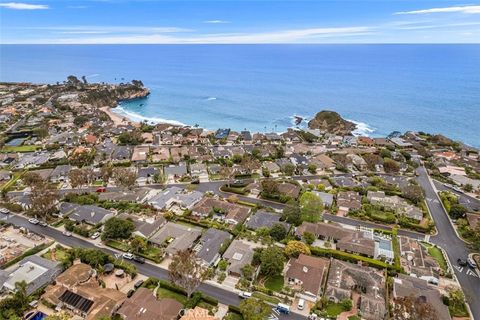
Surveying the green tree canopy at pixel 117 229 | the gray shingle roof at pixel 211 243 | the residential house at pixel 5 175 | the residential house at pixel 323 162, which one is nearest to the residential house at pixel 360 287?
the gray shingle roof at pixel 211 243

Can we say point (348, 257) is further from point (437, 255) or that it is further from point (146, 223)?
point (146, 223)

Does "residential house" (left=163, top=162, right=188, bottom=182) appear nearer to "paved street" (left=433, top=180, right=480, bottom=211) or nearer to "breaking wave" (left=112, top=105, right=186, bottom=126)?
"breaking wave" (left=112, top=105, right=186, bottom=126)

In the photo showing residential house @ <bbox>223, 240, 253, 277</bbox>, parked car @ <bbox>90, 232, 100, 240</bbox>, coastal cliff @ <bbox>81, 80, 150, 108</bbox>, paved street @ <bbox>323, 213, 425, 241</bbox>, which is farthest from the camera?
coastal cliff @ <bbox>81, 80, 150, 108</bbox>

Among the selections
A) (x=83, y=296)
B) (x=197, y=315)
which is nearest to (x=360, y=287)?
(x=197, y=315)

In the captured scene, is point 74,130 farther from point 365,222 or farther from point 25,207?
point 365,222

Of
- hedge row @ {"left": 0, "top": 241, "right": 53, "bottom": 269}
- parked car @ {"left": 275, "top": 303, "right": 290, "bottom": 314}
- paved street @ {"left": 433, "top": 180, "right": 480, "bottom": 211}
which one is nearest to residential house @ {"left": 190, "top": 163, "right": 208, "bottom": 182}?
hedge row @ {"left": 0, "top": 241, "right": 53, "bottom": 269}

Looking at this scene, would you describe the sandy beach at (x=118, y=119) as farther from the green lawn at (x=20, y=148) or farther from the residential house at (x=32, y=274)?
the residential house at (x=32, y=274)
